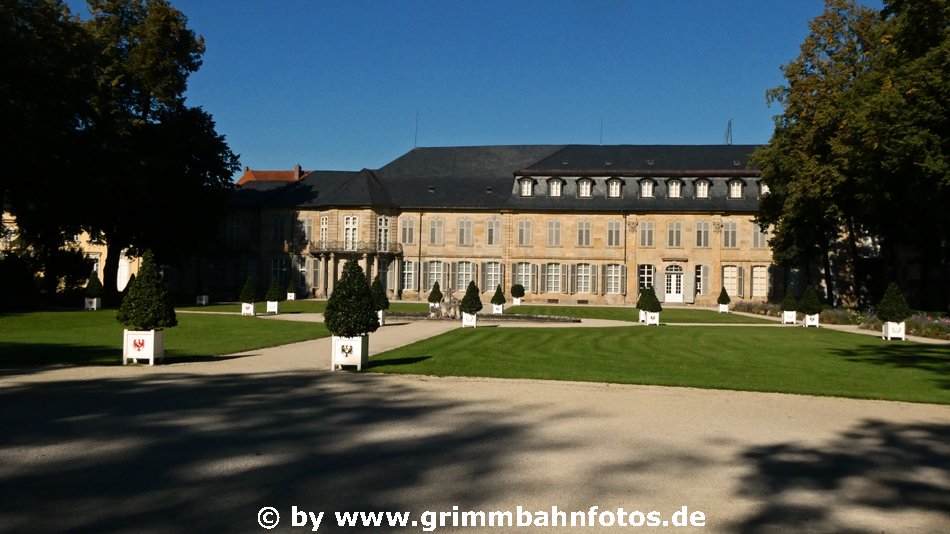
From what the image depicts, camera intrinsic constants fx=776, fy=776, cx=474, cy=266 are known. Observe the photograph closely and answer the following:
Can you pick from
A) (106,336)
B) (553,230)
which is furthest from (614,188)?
(106,336)

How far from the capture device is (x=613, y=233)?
4875 cm

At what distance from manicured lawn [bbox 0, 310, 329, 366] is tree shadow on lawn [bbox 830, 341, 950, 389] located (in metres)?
13.5

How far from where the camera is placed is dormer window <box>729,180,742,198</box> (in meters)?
48.2

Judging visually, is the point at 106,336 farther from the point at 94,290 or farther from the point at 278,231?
the point at 278,231

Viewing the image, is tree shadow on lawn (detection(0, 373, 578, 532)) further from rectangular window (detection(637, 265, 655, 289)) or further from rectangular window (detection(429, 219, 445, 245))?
rectangular window (detection(429, 219, 445, 245))

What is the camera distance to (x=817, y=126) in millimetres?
30375

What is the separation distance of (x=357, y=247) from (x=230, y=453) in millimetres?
42675

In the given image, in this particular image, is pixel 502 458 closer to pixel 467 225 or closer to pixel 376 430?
pixel 376 430

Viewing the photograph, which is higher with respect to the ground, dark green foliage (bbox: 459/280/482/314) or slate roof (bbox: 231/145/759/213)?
slate roof (bbox: 231/145/759/213)

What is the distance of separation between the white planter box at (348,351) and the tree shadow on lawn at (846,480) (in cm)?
764

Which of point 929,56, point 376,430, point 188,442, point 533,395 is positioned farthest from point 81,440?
point 929,56

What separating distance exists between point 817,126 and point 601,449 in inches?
1067

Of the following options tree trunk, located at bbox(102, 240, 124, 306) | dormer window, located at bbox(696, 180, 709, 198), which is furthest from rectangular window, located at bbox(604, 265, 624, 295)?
tree trunk, located at bbox(102, 240, 124, 306)

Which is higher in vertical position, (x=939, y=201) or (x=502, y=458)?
(x=939, y=201)
